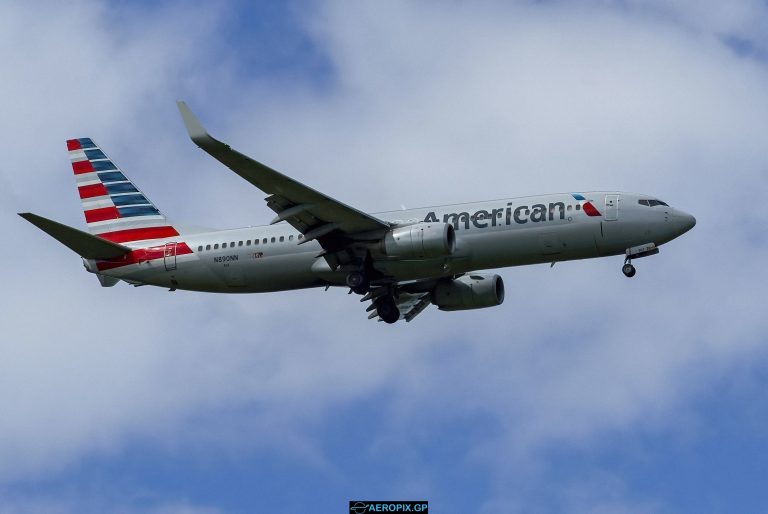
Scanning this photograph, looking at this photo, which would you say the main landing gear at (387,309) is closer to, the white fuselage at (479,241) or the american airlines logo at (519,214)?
the white fuselage at (479,241)

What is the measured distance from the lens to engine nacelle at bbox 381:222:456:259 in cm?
5128

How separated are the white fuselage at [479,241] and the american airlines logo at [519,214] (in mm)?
36

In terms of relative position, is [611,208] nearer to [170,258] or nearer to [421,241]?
[421,241]

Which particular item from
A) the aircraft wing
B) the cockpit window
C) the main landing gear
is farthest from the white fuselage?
the main landing gear

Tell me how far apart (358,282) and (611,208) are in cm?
969

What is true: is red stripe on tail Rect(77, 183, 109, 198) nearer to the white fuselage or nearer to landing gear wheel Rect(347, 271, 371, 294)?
the white fuselage

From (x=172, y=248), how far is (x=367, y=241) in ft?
28.6

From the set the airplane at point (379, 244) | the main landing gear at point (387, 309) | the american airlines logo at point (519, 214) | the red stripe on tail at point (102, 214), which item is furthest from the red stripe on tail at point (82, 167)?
the american airlines logo at point (519, 214)

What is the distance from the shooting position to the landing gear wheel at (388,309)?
5706cm

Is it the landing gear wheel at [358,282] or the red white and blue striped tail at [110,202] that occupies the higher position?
the red white and blue striped tail at [110,202]

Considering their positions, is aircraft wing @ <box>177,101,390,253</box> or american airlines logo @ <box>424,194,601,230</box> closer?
aircraft wing @ <box>177,101,390,253</box>

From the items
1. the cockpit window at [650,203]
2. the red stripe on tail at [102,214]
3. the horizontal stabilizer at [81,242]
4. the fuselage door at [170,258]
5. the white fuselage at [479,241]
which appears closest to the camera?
the white fuselage at [479,241]

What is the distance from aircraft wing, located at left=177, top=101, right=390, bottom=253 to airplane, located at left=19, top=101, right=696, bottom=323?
0.04m

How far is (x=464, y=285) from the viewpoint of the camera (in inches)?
2297
